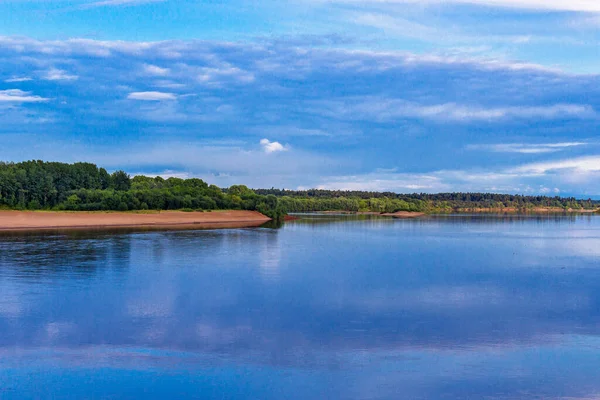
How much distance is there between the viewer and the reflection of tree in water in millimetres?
26564

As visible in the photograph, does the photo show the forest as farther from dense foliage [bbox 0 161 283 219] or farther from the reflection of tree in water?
the reflection of tree in water

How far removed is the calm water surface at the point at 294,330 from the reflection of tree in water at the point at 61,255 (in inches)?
8.3

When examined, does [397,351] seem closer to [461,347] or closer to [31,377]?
[461,347]

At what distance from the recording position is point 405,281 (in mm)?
24922

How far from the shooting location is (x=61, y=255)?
32875mm

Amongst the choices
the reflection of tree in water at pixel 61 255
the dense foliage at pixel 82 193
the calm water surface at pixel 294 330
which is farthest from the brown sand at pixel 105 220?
the calm water surface at pixel 294 330

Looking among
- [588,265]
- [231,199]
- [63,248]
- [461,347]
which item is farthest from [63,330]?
[231,199]

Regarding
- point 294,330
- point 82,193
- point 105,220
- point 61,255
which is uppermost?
point 82,193

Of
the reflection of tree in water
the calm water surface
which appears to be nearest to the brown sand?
the reflection of tree in water

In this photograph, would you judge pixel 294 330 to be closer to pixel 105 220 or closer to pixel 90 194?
pixel 105 220

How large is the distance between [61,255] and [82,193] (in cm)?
5341

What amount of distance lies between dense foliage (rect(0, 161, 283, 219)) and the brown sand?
16.1 ft

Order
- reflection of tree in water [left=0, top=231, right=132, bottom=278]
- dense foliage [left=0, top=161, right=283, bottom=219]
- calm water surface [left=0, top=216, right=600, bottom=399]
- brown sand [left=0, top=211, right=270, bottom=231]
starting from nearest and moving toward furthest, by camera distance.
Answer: calm water surface [left=0, top=216, right=600, bottom=399]
reflection of tree in water [left=0, top=231, right=132, bottom=278]
brown sand [left=0, top=211, right=270, bottom=231]
dense foliage [left=0, top=161, right=283, bottom=219]

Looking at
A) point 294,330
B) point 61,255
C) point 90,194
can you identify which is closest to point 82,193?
point 90,194
